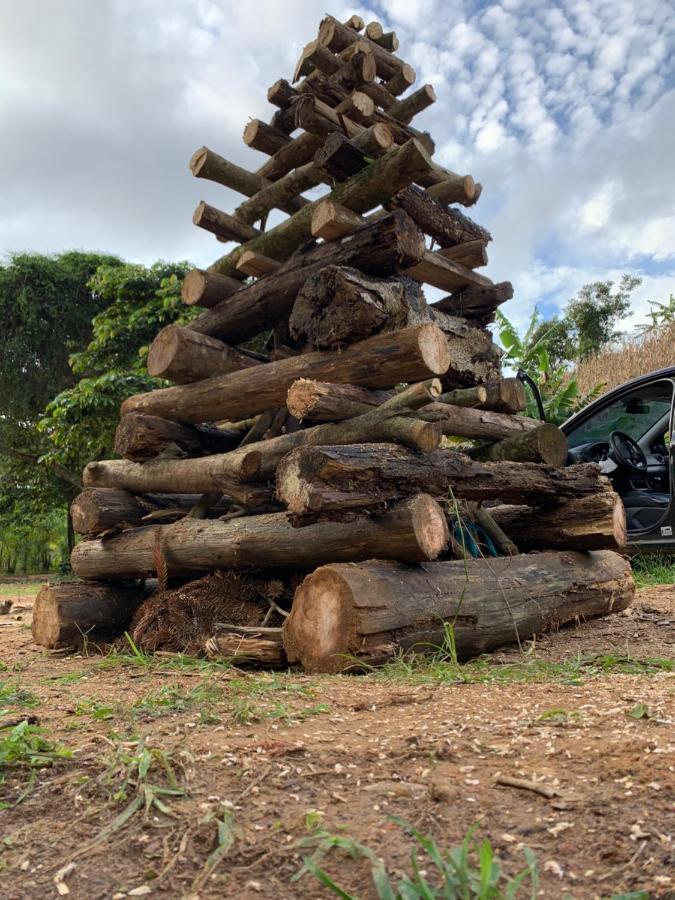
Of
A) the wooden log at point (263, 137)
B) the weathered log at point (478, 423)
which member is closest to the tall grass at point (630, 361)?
the weathered log at point (478, 423)

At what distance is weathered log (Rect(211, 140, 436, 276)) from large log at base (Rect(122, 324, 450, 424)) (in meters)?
1.03

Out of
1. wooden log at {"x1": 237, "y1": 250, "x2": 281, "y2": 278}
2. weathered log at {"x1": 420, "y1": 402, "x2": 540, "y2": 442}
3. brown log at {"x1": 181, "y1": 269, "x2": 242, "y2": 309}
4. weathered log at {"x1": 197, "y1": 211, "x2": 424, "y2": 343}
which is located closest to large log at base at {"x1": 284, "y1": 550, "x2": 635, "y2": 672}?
weathered log at {"x1": 420, "y1": 402, "x2": 540, "y2": 442}

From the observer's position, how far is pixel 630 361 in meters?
15.4

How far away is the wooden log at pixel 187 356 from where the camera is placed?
564 centimetres

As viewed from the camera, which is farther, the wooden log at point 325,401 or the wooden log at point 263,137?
the wooden log at point 263,137

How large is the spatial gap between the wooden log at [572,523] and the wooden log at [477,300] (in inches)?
62.2

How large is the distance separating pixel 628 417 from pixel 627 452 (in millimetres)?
478

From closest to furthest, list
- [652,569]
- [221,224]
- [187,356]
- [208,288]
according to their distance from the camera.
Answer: [187,356] → [208,288] → [221,224] → [652,569]

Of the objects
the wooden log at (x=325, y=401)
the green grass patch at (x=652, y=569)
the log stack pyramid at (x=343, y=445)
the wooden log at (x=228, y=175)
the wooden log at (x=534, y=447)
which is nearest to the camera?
the log stack pyramid at (x=343, y=445)

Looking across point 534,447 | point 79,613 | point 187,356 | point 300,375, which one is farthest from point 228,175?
point 79,613

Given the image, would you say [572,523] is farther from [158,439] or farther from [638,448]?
[158,439]

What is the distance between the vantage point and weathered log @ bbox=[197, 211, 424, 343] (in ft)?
15.8

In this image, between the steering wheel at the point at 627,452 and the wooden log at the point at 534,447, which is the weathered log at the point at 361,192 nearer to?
the wooden log at the point at 534,447

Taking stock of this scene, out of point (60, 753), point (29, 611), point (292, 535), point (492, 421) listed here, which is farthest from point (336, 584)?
point (29, 611)
